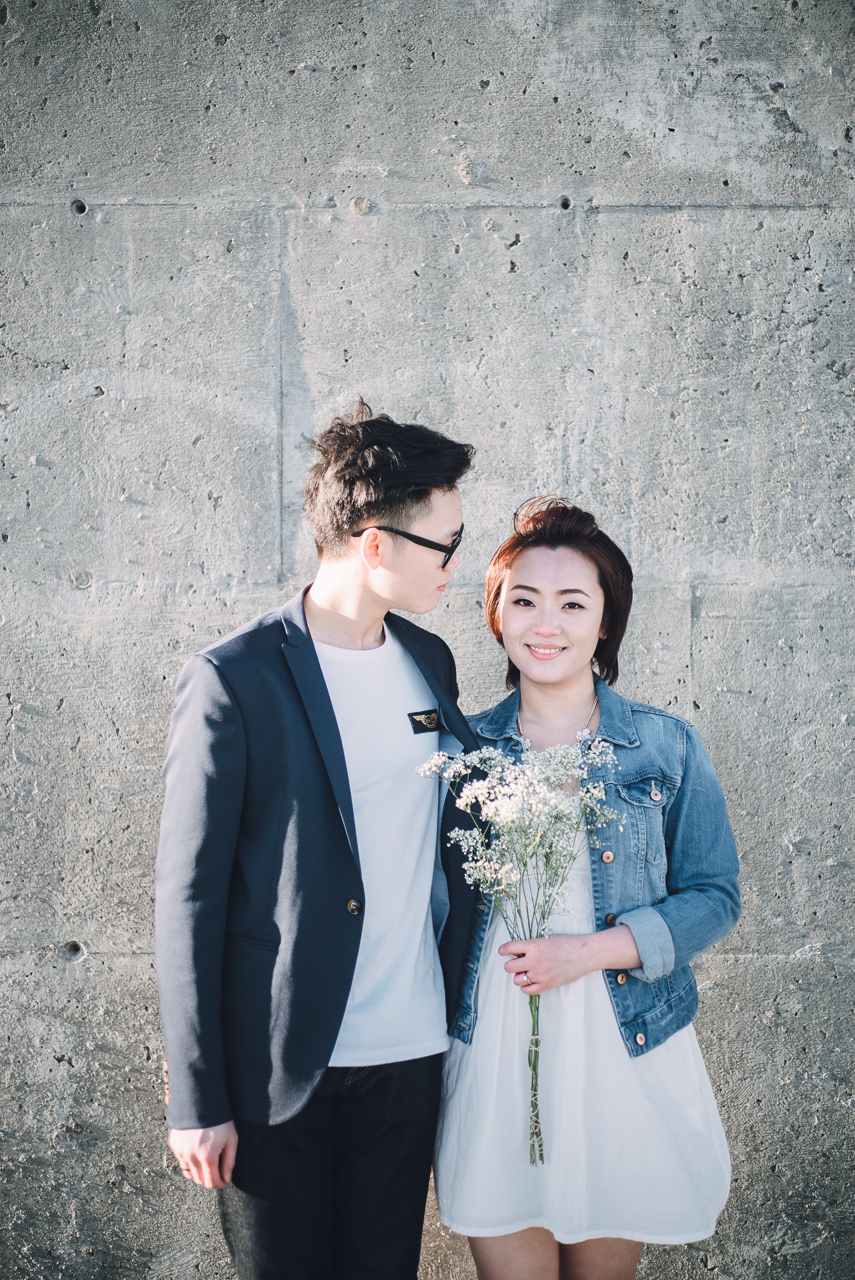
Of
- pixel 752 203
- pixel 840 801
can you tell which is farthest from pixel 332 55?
pixel 840 801

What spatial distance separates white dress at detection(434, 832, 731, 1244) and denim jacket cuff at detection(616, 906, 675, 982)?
4.3 inches

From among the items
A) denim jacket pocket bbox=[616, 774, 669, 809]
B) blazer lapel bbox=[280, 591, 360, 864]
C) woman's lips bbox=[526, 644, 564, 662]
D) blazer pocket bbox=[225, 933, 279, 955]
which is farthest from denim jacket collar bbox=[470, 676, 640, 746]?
blazer pocket bbox=[225, 933, 279, 955]

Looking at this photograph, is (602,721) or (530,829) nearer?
(530,829)

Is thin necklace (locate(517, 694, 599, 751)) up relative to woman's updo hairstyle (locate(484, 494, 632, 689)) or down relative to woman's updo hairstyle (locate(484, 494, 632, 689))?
down

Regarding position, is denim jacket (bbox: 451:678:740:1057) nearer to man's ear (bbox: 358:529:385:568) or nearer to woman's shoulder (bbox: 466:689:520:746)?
woman's shoulder (bbox: 466:689:520:746)

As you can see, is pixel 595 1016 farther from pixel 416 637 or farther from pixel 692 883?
pixel 416 637

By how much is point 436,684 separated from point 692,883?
0.89 metres

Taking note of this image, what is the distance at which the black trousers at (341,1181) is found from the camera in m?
1.95

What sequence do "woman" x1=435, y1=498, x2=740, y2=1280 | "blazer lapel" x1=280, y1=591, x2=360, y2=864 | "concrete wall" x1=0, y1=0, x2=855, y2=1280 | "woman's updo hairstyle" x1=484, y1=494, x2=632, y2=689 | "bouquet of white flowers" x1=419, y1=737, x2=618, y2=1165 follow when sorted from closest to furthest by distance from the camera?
"bouquet of white flowers" x1=419, y1=737, x2=618, y2=1165
"blazer lapel" x1=280, y1=591, x2=360, y2=864
"woman" x1=435, y1=498, x2=740, y2=1280
"woman's updo hairstyle" x1=484, y1=494, x2=632, y2=689
"concrete wall" x1=0, y1=0, x2=855, y2=1280

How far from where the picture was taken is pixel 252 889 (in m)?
1.92

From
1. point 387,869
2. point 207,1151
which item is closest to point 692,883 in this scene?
point 387,869

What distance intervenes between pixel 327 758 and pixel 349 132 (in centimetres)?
241

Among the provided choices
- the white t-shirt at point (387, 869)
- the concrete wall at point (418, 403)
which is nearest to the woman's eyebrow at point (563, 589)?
the white t-shirt at point (387, 869)

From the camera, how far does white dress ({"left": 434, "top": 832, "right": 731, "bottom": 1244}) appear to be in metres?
2.00
